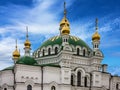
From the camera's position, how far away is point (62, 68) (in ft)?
114

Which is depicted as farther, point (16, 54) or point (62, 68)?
point (16, 54)

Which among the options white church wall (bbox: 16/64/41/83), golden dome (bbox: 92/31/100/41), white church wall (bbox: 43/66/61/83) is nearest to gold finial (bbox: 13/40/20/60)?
white church wall (bbox: 16/64/41/83)

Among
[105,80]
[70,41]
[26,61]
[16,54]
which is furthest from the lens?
[16,54]

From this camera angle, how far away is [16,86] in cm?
3234

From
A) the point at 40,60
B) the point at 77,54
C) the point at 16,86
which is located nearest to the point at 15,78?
the point at 16,86

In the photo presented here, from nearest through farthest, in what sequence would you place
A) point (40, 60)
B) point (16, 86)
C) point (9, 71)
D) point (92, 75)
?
point (16, 86) < point (9, 71) < point (92, 75) < point (40, 60)

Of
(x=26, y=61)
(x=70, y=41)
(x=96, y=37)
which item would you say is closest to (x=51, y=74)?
(x=26, y=61)

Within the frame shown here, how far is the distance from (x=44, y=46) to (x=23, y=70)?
8.32m

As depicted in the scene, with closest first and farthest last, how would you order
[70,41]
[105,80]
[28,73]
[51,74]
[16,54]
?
[28,73], [51,74], [105,80], [70,41], [16,54]

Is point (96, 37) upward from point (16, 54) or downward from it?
upward

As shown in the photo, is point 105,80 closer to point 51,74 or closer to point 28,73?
point 51,74

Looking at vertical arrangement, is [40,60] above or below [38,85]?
above

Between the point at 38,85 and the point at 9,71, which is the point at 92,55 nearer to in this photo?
the point at 38,85

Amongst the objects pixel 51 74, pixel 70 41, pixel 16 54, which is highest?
pixel 70 41
